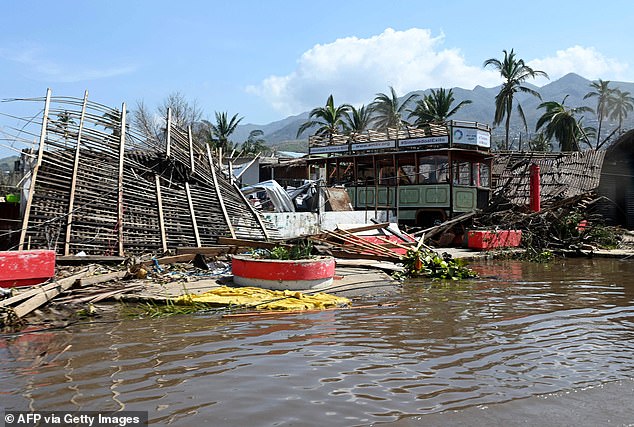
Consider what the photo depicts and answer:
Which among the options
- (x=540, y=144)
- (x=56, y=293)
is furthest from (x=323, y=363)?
(x=540, y=144)

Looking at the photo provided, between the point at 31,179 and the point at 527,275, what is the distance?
12434mm

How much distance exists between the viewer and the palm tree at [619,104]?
6316cm

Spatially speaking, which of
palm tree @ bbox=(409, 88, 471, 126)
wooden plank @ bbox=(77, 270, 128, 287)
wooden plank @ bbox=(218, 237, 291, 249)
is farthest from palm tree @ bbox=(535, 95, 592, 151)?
wooden plank @ bbox=(77, 270, 128, 287)

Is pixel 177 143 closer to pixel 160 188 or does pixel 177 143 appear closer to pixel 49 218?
pixel 160 188

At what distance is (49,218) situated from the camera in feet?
35.7

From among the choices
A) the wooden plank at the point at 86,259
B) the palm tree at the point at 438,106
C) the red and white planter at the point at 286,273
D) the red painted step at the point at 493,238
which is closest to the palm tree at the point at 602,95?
the palm tree at the point at 438,106

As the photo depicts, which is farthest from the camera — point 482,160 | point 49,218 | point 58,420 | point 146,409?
point 482,160

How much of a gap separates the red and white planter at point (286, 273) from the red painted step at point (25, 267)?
3.30 metres

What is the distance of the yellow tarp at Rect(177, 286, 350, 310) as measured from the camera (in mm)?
7785

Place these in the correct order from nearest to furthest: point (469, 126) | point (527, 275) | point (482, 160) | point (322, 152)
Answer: point (527, 275) → point (469, 126) → point (482, 160) → point (322, 152)

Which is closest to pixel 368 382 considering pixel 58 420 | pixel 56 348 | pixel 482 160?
pixel 58 420

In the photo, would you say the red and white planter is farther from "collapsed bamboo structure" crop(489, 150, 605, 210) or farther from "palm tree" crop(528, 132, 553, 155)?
"palm tree" crop(528, 132, 553, 155)

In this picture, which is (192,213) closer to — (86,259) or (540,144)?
(86,259)

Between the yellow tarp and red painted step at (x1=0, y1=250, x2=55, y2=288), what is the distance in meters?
2.48
